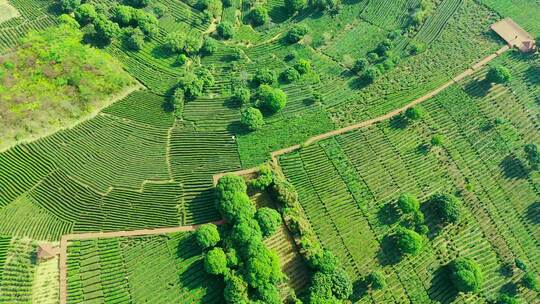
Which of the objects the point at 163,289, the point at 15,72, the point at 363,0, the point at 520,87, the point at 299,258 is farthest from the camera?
the point at 363,0

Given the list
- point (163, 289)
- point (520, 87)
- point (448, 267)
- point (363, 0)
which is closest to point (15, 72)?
point (163, 289)

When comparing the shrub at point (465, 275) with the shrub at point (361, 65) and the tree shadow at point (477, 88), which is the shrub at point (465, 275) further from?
the shrub at point (361, 65)

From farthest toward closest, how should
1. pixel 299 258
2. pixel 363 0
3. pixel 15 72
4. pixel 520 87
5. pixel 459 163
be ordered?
pixel 363 0 < pixel 520 87 < pixel 459 163 < pixel 15 72 < pixel 299 258

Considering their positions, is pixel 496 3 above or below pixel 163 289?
above

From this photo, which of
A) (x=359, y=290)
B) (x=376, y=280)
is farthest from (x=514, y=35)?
(x=359, y=290)

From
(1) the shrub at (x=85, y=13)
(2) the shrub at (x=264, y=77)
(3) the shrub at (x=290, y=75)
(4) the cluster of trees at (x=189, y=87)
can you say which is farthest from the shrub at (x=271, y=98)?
(1) the shrub at (x=85, y=13)

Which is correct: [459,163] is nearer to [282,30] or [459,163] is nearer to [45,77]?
[282,30]
